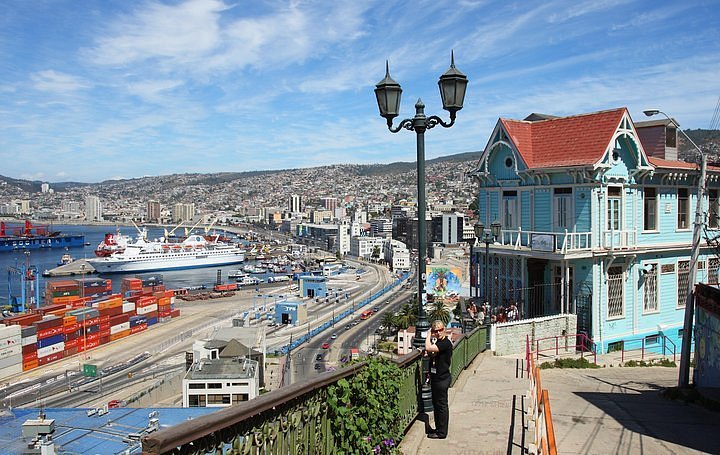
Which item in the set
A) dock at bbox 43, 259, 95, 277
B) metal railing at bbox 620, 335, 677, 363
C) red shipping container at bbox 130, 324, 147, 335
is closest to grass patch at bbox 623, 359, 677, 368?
metal railing at bbox 620, 335, 677, 363

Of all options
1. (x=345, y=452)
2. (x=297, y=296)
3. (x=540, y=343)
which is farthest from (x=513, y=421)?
(x=297, y=296)

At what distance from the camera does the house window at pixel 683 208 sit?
1559 centimetres

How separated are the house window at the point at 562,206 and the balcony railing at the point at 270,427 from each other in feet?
33.2

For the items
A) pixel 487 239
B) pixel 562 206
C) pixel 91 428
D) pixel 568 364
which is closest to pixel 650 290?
pixel 562 206

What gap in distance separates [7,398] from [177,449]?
1775 inches

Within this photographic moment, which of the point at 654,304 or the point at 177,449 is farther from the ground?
the point at 177,449

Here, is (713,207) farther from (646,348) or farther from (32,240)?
(32,240)

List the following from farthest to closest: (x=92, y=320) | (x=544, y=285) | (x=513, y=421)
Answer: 1. (x=92, y=320)
2. (x=544, y=285)
3. (x=513, y=421)

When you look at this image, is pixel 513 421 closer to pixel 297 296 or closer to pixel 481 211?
pixel 481 211

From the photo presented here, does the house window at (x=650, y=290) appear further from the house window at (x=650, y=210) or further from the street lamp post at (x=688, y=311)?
the street lamp post at (x=688, y=311)

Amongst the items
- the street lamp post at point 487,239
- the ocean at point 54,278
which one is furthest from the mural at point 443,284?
the ocean at point 54,278

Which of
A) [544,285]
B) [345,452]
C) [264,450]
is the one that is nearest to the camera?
[264,450]

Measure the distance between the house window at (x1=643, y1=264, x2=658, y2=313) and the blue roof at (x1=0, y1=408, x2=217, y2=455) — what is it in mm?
13540

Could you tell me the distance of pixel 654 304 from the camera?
15.1 metres
